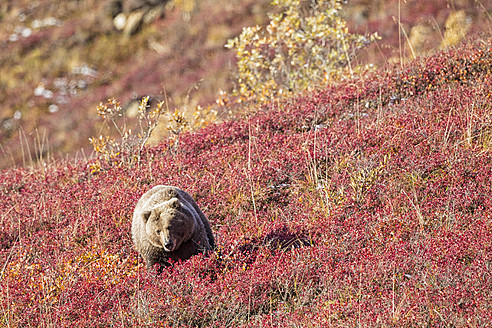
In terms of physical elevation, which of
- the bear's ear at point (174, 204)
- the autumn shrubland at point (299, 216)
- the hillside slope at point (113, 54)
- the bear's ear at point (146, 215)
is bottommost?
the hillside slope at point (113, 54)

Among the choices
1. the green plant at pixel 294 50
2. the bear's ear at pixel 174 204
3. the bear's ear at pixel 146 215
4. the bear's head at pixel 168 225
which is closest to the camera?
the bear's head at pixel 168 225

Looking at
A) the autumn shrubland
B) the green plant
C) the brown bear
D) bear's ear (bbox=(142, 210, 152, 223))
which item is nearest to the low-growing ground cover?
the autumn shrubland

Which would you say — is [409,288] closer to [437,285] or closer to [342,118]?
[437,285]

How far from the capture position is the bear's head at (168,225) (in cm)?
539

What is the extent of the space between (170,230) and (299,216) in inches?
77.6

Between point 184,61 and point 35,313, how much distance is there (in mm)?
21192

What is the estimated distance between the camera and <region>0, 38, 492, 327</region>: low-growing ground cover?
188 inches

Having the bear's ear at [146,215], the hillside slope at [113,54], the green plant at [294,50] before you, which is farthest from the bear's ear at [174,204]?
the hillside slope at [113,54]

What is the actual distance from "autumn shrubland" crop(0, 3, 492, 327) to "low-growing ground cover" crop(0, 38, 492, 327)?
0.08 feet

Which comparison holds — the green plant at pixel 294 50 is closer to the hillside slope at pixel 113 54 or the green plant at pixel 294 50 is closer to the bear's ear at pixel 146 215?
the bear's ear at pixel 146 215

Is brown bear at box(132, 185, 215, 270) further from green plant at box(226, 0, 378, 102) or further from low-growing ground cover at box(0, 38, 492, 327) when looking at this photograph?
green plant at box(226, 0, 378, 102)

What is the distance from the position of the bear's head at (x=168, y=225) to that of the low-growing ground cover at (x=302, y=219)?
37cm

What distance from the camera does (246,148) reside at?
28.5 feet

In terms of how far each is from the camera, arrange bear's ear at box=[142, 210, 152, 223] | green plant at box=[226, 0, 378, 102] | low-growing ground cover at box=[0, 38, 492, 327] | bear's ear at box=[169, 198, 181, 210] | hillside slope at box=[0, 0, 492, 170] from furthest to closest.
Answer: hillside slope at box=[0, 0, 492, 170]
green plant at box=[226, 0, 378, 102]
bear's ear at box=[142, 210, 152, 223]
bear's ear at box=[169, 198, 181, 210]
low-growing ground cover at box=[0, 38, 492, 327]
